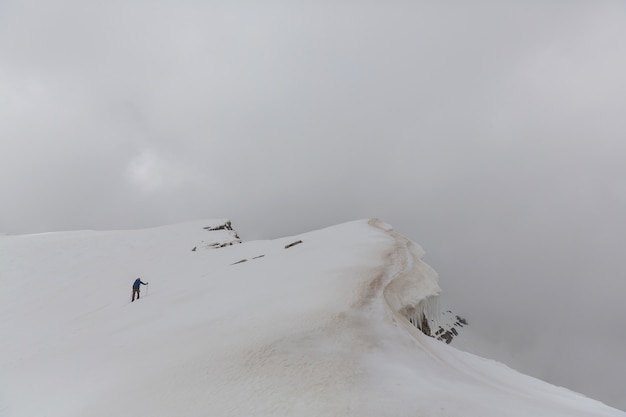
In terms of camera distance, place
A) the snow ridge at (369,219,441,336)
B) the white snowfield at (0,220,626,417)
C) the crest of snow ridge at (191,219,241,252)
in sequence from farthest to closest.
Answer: the crest of snow ridge at (191,219,241,252) < the snow ridge at (369,219,441,336) < the white snowfield at (0,220,626,417)

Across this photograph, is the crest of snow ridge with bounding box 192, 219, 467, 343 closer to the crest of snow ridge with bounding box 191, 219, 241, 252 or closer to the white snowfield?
the white snowfield

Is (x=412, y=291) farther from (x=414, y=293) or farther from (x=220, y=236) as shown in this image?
(x=220, y=236)

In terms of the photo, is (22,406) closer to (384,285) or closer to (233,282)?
(233,282)

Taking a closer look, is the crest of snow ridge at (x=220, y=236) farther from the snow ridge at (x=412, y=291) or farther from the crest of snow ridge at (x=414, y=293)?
the snow ridge at (x=412, y=291)

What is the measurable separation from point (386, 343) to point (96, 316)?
55.4ft

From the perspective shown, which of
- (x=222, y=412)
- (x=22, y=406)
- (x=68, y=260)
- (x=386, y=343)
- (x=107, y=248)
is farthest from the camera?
(x=107, y=248)

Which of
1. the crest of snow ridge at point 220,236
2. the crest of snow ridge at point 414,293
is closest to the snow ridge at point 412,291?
the crest of snow ridge at point 414,293

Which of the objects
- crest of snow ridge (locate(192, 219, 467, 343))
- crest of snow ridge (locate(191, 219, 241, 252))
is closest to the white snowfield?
crest of snow ridge (locate(192, 219, 467, 343))

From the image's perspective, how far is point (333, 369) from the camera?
18.1ft

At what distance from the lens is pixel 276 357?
235 inches

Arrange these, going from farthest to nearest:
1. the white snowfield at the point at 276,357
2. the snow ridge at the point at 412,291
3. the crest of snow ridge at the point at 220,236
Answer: the crest of snow ridge at the point at 220,236 → the snow ridge at the point at 412,291 → the white snowfield at the point at 276,357

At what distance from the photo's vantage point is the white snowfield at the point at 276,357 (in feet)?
16.3

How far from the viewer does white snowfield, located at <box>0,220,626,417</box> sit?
498 centimetres

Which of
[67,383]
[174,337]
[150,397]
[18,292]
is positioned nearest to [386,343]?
[150,397]
